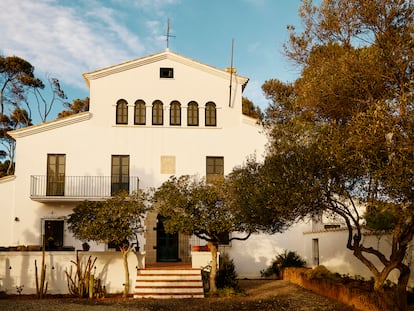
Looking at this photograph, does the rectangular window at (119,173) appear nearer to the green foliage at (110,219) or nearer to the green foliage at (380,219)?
the green foliage at (110,219)

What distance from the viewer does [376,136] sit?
9.24 meters

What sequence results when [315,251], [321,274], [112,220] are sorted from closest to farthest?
1. [112,220]
2. [321,274]
3. [315,251]

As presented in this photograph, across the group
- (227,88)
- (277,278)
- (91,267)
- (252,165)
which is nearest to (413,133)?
(252,165)

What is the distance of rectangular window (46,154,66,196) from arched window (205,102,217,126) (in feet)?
22.1

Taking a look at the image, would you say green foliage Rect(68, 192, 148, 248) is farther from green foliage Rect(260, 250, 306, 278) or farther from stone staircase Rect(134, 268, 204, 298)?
green foliage Rect(260, 250, 306, 278)

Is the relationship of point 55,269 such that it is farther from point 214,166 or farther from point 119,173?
point 214,166

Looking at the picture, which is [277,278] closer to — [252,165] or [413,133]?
[252,165]

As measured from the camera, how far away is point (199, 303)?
1470 cm

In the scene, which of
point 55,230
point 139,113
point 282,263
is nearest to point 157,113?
point 139,113

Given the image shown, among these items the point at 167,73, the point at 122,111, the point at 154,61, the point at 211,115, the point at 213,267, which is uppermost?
the point at 154,61

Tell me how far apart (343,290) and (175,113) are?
1279 centimetres

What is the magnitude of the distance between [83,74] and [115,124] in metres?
2.68

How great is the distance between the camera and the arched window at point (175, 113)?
950 inches

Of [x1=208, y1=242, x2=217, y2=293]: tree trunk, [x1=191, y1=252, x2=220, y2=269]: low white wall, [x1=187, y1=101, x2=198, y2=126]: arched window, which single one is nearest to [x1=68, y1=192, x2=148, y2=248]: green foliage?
[x1=208, y1=242, x2=217, y2=293]: tree trunk
